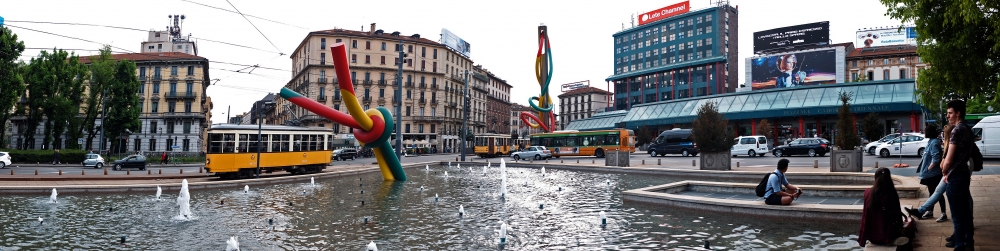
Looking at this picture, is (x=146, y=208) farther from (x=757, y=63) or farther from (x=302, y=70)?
(x=757, y=63)

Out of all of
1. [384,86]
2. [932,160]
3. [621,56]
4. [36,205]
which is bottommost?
[36,205]

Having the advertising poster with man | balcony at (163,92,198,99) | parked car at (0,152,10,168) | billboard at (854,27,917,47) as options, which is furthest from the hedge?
billboard at (854,27,917,47)

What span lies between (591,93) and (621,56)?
1946 centimetres

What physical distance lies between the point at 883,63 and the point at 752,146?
6430cm

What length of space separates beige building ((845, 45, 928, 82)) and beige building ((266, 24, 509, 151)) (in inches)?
2432

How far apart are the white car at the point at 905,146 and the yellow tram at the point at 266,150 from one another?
29582mm

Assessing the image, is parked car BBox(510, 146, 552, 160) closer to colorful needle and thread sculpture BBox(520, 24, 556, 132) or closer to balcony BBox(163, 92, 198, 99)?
colorful needle and thread sculpture BBox(520, 24, 556, 132)

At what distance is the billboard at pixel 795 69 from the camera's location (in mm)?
72250

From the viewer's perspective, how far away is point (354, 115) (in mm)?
19297

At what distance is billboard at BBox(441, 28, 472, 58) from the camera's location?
87125 millimetres

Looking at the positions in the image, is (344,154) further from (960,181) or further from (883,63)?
(883,63)

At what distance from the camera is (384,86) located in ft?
258

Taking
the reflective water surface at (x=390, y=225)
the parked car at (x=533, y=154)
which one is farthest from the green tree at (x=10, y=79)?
the parked car at (x=533, y=154)

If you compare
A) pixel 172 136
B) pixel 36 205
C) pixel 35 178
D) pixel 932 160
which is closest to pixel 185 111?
pixel 172 136
